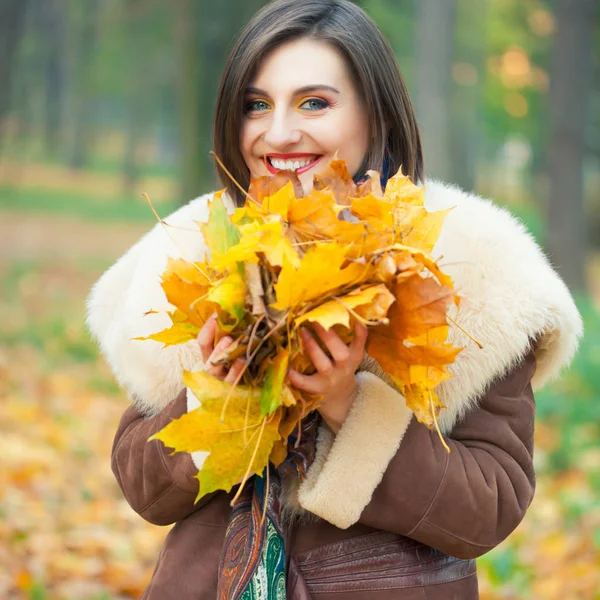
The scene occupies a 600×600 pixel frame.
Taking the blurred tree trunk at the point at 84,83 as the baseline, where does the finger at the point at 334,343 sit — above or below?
above

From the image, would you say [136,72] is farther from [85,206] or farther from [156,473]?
[156,473]

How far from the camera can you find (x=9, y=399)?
6852 millimetres

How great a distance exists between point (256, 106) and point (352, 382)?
832mm

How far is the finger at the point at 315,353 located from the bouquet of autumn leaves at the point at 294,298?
1 cm

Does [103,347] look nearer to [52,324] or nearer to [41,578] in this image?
[41,578]

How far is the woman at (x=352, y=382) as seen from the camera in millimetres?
1848

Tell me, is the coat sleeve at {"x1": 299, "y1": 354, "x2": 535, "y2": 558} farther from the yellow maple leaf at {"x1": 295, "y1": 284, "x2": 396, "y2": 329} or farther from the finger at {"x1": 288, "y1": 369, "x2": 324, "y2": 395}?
the yellow maple leaf at {"x1": 295, "y1": 284, "x2": 396, "y2": 329}

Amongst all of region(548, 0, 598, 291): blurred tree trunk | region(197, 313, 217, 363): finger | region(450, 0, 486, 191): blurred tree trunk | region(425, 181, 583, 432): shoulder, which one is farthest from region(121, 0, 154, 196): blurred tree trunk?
region(197, 313, 217, 363): finger

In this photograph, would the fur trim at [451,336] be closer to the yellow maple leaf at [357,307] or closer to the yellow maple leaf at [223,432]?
the yellow maple leaf at [223,432]

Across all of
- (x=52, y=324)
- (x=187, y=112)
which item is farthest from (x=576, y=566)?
(x=187, y=112)

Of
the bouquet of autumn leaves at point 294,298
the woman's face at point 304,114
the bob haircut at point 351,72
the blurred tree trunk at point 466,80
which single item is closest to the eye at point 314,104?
the woman's face at point 304,114

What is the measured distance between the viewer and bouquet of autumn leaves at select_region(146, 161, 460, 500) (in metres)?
1.49

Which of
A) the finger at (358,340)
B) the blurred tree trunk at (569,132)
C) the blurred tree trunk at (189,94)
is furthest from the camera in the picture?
the blurred tree trunk at (189,94)

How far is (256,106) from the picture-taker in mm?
2238
